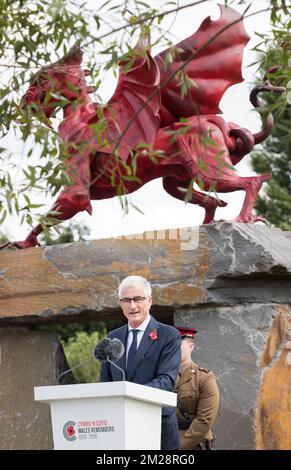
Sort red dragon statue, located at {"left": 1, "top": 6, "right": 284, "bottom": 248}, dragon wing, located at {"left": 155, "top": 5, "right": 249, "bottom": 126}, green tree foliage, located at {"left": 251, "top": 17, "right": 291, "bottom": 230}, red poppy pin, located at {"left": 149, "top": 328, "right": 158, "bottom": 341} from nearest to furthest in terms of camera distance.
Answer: red poppy pin, located at {"left": 149, "top": 328, "right": 158, "bottom": 341}
red dragon statue, located at {"left": 1, "top": 6, "right": 284, "bottom": 248}
dragon wing, located at {"left": 155, "top": 5, "right": 249, "bottom": 126}
green tree foliage, located at {"left": 251, "top": 17, "right": 291, "bottom": 230}

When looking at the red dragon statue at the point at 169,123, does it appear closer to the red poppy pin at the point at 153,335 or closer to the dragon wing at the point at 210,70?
the dragon wing at the point at 210,70

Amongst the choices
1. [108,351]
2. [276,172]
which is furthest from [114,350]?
[276,172]

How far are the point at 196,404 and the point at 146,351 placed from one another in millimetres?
584

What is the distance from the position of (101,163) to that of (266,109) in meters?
2.12

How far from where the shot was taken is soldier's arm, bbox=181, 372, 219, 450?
4.64 meters

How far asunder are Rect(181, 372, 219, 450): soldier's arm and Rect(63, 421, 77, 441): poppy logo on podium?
1050mm

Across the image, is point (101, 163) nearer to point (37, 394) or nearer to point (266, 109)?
point (266, 109)

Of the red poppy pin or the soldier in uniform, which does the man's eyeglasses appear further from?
the soldier in uniform

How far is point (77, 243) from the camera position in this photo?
19.8 ft

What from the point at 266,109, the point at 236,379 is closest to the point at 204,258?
the point at 236,379

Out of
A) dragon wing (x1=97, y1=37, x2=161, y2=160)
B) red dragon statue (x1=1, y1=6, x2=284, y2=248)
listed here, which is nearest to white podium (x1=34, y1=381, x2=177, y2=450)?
red dragon statue (x1=1, y1=6, x2=284, y2=248)

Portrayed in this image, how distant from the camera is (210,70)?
6.09 m

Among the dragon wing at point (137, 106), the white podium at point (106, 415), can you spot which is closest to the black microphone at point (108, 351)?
the white podium at point (106, 415)

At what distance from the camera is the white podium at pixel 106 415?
3.55m
